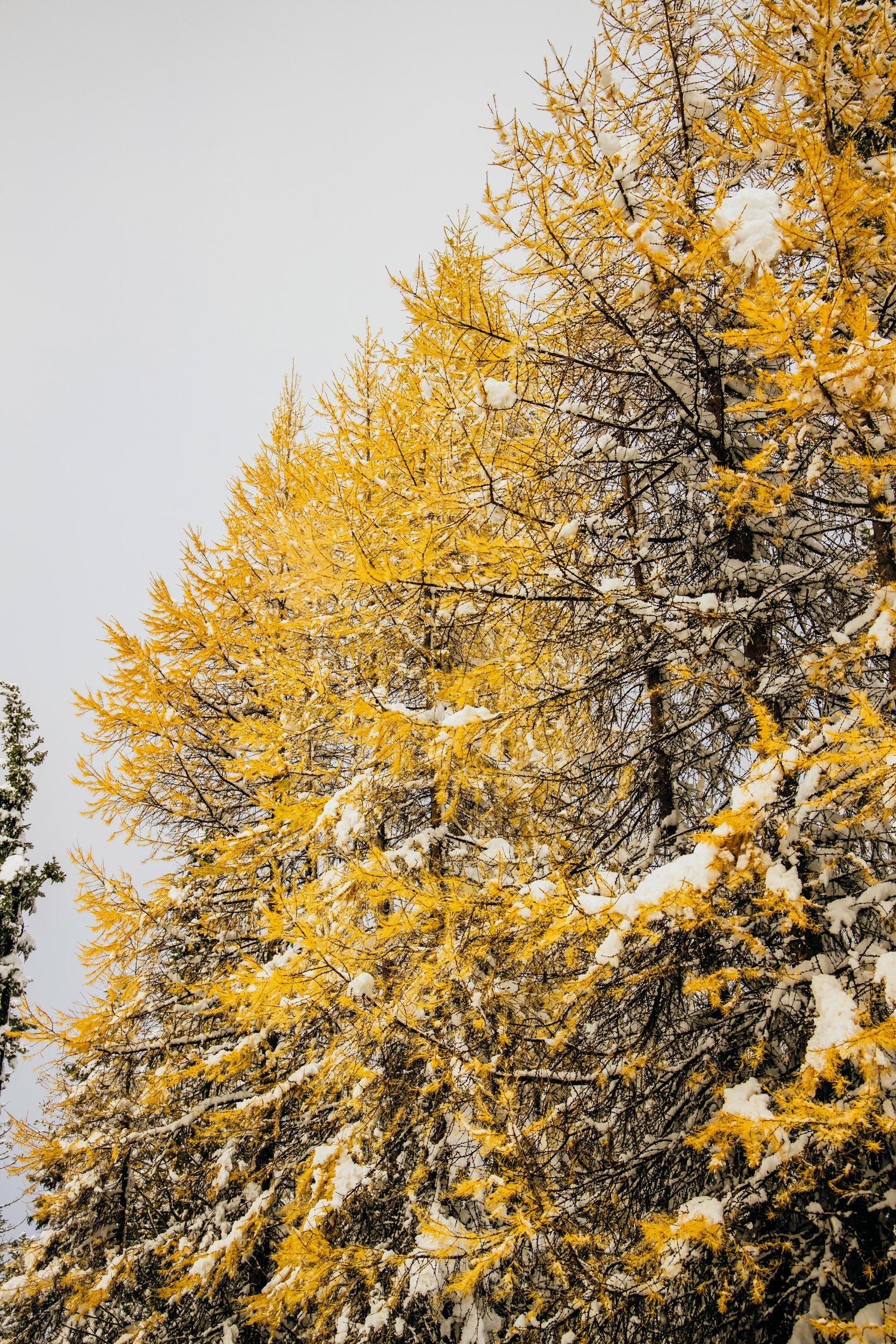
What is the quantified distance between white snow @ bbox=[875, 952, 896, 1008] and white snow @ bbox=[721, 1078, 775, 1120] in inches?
20.6

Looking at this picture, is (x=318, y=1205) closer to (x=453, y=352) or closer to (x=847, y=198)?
(x=453, y=352)

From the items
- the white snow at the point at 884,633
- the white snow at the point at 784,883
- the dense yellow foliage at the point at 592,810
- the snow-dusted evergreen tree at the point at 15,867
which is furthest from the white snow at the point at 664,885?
the snow-dusted evergreen tree at the point at 15,867

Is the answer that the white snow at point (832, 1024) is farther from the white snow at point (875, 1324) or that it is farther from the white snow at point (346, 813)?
the white snow at point (346, 813)

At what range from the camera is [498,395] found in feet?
10.0

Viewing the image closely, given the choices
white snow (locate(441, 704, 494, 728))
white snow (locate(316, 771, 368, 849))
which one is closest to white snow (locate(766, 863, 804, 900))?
white snow (locate(441, 704, 494, 728))

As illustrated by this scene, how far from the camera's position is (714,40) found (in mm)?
3871

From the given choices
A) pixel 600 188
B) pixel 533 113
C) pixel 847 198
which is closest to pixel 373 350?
pixel 533 113

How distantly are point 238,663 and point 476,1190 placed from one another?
201 inches

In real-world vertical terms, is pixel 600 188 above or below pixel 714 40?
below

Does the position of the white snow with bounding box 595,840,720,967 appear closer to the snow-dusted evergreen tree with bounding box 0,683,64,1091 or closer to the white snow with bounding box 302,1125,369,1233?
the white snow with bounding box 302,1125,369,1233

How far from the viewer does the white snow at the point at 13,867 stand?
9.87m

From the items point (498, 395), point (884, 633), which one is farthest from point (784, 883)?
point (498, 395)

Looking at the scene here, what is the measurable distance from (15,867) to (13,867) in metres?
0.03

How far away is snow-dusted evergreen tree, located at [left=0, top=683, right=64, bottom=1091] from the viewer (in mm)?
9930
